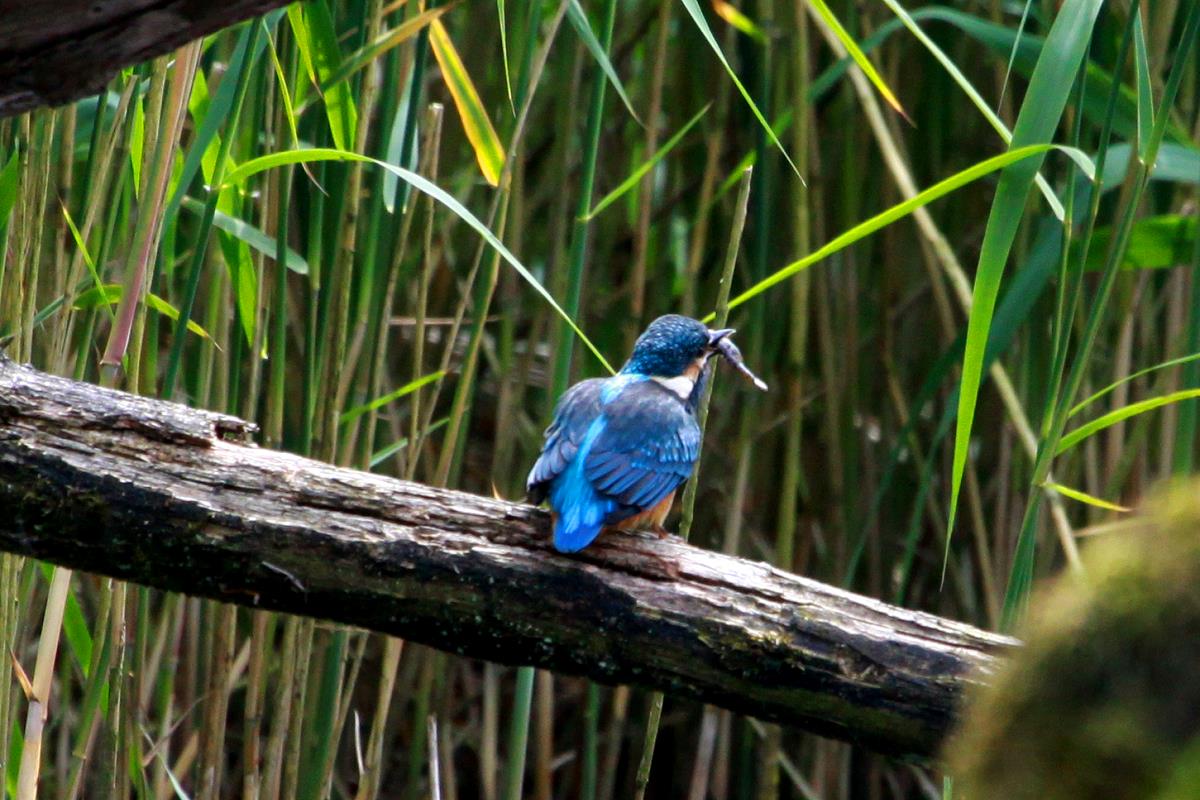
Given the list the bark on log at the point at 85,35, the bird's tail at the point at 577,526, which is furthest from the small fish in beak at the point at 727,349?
the bark on log at the point at 85,35

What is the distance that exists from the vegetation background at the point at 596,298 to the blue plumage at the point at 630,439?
11cm

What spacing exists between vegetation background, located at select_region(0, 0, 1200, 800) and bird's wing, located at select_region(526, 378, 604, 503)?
8 cm

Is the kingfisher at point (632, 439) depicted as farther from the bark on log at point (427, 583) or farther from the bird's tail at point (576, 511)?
the bark on log at point (427, 583)

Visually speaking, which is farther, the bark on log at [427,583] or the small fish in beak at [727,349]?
the small fish in beak at [727,349]

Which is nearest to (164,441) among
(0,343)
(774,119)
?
(0,343)

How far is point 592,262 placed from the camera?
3.30m

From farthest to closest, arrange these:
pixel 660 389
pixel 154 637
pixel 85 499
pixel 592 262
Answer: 1. pixel 592 262
2. pixel 154 637
3. pixel 660 389
4. pixel 85 499

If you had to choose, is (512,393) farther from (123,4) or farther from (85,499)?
(123,4)

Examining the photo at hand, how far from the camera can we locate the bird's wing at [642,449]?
78.5 inches

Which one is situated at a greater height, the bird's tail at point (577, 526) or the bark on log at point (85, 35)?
the bark on log at point (85, 35)

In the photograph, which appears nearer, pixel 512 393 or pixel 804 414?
pixel 512 393

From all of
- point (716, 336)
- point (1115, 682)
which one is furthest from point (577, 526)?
point (1115, 682)

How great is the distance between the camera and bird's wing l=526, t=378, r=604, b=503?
202 centimetres

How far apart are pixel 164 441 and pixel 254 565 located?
182mm
